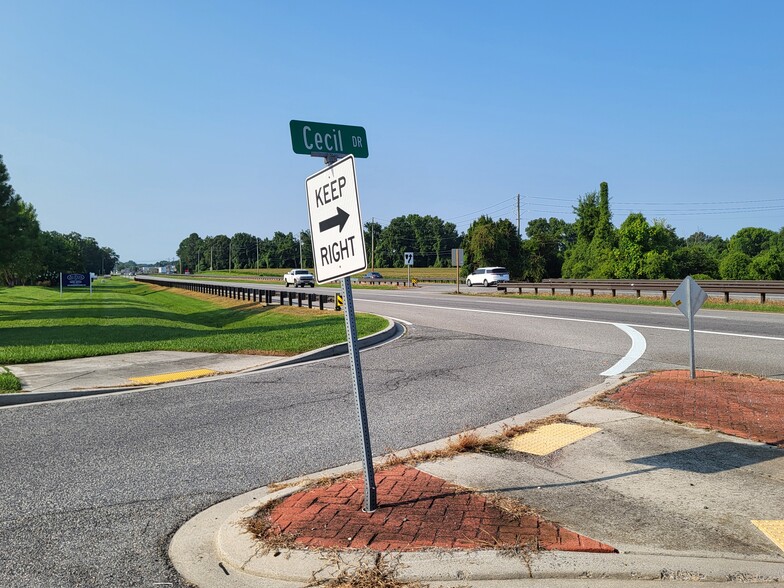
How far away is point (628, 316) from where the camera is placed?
757 inches

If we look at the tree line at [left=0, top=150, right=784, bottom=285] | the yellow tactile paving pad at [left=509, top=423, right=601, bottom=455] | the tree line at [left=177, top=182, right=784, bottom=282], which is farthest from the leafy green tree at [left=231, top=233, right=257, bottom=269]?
the yellow tactile paving pad at [left=509, top=423, right=601, bottom=455]

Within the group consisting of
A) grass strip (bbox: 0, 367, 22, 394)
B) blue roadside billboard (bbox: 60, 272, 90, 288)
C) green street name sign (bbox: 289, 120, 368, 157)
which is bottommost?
grass strip (bbox: 0, 367, 22, 394)

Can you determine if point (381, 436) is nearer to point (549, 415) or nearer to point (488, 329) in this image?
point (549, 415)

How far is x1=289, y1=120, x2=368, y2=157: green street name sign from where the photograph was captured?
4.63 meters

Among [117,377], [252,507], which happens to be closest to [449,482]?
[252,507]

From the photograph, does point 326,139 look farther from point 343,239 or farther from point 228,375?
point 228,375

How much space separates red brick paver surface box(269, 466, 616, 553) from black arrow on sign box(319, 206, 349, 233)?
1983mm

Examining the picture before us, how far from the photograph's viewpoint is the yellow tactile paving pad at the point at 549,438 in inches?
226

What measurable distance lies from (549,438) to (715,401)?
2641 mm

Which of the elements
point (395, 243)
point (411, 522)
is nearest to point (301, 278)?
point (411, 522)

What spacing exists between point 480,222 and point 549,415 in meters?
61.2

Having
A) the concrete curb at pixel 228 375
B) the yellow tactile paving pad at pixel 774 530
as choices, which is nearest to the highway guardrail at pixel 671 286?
the concrete curb at pixel 228 375

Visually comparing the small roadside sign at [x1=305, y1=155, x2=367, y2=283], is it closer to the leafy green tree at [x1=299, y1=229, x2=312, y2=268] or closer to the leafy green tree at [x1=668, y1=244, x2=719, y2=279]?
the leafy green tree at [x1=668, y1=244, x2=719, y2=279]

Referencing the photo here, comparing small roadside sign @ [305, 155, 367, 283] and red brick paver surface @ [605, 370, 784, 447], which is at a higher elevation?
small roadside sign @ [305, 155, 367, 283]
